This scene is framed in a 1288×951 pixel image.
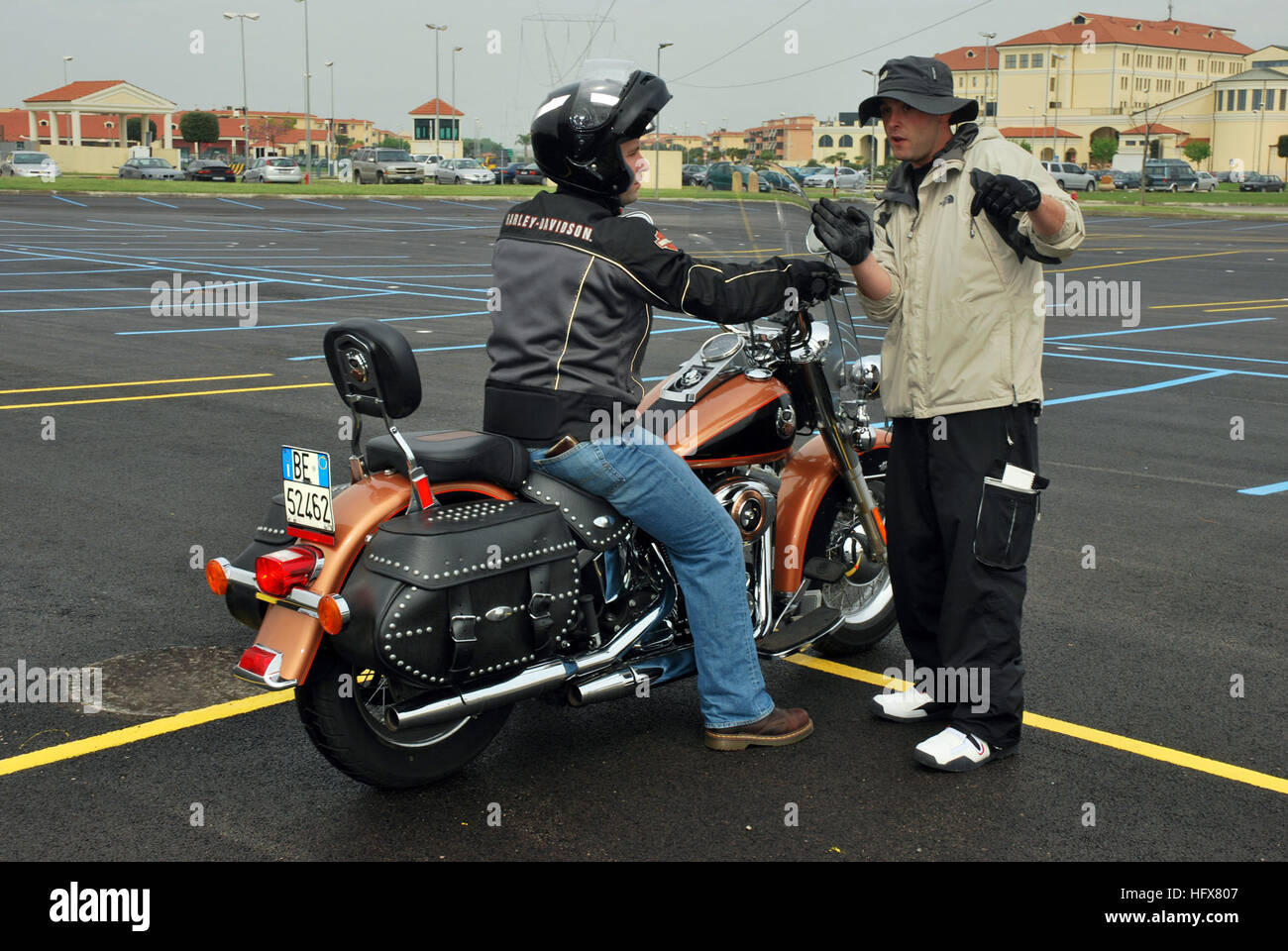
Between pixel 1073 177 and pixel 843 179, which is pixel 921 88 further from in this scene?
pixel 1073 177

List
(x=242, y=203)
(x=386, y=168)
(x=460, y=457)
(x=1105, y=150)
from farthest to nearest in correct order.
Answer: (x=1105, y=150)
(x=386, y=168)
(x=242, y=203)
(x=460, y=457)

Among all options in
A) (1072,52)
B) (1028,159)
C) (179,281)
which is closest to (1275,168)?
(1072,52)

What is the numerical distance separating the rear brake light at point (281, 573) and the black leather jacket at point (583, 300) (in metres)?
0.69

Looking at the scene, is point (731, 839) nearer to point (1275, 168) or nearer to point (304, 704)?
point (304, 704)

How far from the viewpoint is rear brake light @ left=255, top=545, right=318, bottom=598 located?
337 cm

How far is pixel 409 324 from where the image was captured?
46.3 feet

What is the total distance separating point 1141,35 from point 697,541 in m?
149

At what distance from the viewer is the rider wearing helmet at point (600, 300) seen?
3.60m

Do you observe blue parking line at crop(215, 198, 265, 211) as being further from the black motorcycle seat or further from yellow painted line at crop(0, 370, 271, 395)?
the black motorcycle seat

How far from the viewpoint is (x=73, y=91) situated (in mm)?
105188

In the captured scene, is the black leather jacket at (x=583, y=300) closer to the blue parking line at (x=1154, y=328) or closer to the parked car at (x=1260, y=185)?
the blue parking line at (x=1154, y=328)

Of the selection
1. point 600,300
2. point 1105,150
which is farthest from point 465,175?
point 1105,150

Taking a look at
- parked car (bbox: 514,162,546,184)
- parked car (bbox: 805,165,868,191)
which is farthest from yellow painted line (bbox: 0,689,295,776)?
parked car (bbox: 514,162,546,184)
